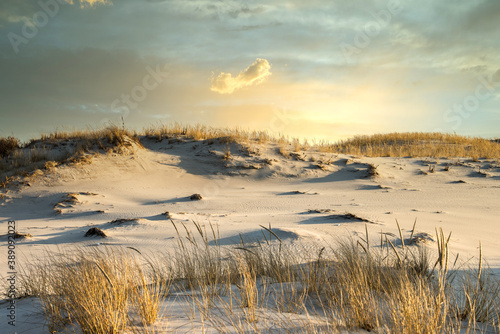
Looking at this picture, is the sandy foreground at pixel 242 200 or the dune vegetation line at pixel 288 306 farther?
the sandy foreground at pixel 242 200

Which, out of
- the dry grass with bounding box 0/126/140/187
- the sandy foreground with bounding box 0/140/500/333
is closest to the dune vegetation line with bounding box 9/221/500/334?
the sandy foreground with bounding box 0/140/500/333

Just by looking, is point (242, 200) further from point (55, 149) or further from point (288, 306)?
point (55, 149)

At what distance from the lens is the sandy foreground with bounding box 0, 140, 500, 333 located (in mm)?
5457

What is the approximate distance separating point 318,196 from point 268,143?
22.4 ft

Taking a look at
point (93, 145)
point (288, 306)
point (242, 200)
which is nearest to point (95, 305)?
point (288, 306)

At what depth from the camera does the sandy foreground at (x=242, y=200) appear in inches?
215

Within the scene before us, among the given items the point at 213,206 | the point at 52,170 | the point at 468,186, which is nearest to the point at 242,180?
the point at 213,206

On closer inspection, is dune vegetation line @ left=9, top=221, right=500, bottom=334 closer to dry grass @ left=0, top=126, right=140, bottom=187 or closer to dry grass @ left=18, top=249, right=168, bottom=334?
dry grass @ left=18, top=249, right=168, bottom=334

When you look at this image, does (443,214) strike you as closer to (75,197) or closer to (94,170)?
(75,197)

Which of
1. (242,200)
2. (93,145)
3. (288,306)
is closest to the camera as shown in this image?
(288,306)

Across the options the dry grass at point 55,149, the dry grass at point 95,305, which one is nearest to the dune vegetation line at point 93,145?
the dry grass at point 55,149

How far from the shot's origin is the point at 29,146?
14430mm

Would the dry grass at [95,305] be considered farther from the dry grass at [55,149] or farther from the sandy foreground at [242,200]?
the dry grass at [55,149]

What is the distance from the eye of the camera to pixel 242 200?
977cm
